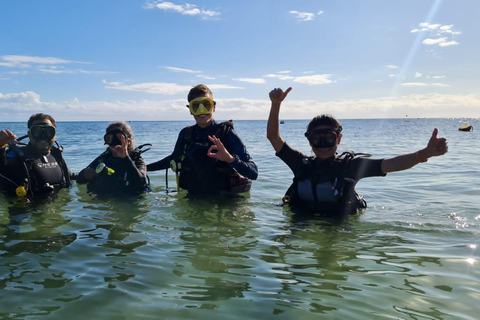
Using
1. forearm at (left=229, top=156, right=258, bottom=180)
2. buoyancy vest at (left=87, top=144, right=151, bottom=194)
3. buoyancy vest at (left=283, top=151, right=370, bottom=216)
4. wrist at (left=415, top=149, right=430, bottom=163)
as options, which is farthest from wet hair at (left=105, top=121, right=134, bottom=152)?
wrist at (left=415, top=149, right=430, bottom=163)

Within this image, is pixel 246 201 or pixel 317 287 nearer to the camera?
pixel 317 287

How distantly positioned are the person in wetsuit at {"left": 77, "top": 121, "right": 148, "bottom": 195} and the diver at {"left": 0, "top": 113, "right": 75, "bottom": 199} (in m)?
0.52

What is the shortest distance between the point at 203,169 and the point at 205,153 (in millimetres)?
278

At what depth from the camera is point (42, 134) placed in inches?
242

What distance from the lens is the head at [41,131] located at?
608 centimetres

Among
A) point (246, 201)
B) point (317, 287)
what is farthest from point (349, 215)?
point (317, 287)

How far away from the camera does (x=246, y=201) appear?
6.91 m

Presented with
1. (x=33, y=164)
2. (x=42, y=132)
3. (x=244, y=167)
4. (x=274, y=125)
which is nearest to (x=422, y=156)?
(x=274, y=125)

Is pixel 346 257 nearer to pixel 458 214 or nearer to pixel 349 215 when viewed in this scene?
pixel 349 215

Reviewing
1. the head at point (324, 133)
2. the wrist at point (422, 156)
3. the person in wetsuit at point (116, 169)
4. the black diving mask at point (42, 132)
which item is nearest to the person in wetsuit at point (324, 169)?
the head at point (324, 133)

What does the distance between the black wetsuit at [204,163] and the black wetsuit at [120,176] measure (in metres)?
0.67

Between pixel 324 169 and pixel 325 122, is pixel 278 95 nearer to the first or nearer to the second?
pixel 325 122

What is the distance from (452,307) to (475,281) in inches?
26.4

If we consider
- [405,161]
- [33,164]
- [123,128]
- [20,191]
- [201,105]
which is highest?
[201,105]
